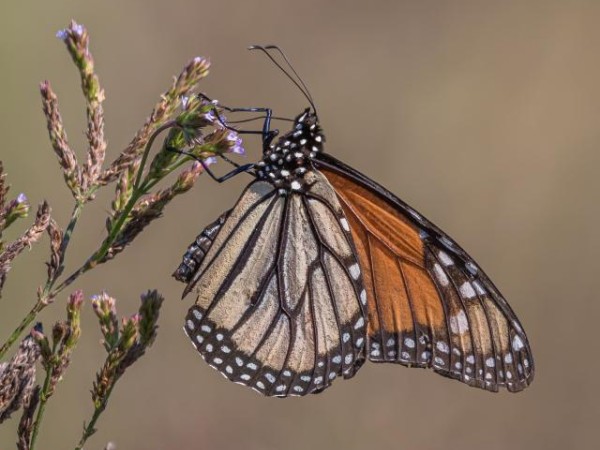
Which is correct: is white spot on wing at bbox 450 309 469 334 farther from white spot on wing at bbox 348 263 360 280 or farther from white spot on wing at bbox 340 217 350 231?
white spot on wing at bbox 340 217 350 231

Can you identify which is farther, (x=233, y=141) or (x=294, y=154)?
(x=294, y=154)

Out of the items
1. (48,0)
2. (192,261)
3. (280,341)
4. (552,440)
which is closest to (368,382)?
(552,440)

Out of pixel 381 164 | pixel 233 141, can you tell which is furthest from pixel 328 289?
pixel 381 164

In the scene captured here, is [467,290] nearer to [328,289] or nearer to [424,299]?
[424,299]

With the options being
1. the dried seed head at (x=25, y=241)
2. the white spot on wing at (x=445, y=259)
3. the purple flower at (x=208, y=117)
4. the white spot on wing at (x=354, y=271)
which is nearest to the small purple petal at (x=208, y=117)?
the purple flower at (x=208, y=117)

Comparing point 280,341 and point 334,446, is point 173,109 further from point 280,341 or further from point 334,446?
point 334,446

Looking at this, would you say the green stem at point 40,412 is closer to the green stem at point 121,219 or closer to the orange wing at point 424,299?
the green stem at point 121,219
